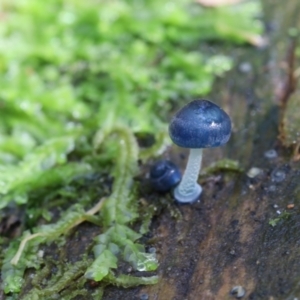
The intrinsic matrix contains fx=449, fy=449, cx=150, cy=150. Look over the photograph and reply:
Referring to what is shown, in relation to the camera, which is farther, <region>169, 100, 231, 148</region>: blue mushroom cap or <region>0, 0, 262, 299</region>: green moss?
<region>0, 0, 262, 299</region>: green moss

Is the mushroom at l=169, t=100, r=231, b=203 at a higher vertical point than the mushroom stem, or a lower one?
higher

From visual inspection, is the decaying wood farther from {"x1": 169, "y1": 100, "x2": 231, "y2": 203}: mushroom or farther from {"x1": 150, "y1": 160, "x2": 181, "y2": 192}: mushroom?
{"x1": 169, "y1": 100, "x2": 231, "y2": 203}: mushroom

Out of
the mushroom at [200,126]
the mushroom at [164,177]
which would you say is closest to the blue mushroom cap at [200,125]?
the mushroom at [200,126]

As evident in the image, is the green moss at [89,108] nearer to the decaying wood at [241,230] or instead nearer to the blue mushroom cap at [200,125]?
the decaying wood at [241,230]

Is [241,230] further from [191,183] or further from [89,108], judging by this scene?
[89,108]

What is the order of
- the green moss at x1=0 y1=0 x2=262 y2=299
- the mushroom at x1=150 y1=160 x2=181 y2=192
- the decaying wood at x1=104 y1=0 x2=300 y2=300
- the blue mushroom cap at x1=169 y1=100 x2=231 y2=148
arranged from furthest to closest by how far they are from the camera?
1. the mushroom at x1=150 y1=160 x2=181 y2=192
2. the green moss at x1=0 y1=0 x2=262 y2=299
3. the blue mushroom cap at x1=169 y1=100 x2=231 y2=148
4. the decaying wood at x1=104 y1=0 x2=300 y2=300

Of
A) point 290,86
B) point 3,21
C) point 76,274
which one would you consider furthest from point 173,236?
point 3,21

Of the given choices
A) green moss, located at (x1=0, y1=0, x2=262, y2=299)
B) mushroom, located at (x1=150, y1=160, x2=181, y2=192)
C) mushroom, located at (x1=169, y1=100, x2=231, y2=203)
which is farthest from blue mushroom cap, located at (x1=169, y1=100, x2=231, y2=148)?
green moss, located at (x1=0, y1=0, x2=262, y2=299)
